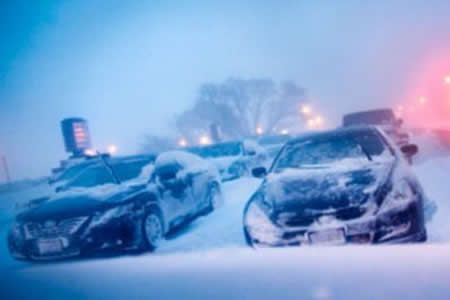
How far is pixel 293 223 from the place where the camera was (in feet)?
12.3

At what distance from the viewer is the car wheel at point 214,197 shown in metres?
8.17

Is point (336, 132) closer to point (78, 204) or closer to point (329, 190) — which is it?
point (329, 190)

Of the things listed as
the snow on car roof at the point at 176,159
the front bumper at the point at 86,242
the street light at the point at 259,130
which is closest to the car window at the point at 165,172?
the snow on car roof at the point at 176,159

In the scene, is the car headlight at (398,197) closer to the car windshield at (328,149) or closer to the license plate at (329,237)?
the license plate at (329,237)

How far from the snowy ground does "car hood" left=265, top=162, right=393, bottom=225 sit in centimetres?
121

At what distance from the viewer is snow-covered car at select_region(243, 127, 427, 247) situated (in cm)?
359

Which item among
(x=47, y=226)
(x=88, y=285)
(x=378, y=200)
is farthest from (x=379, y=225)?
(x=47, y=226)

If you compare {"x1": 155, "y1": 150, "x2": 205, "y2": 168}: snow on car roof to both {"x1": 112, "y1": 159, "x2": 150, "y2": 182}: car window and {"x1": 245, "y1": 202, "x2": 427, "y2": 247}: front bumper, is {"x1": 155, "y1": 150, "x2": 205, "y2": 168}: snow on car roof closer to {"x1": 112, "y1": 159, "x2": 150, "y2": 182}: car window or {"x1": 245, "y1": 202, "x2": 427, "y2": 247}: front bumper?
{"x1": 112, "y1": 159, "x2": 150, "y2": 182}: car window

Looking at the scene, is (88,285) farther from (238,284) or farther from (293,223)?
(293,223)

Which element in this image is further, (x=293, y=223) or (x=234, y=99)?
(x=234, y=99)

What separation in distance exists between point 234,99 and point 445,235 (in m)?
45.7

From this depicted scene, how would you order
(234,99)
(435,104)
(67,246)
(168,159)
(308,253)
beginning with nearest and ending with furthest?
(308,253) < (67,246) < (168,159) < (234,99) < (435,104)

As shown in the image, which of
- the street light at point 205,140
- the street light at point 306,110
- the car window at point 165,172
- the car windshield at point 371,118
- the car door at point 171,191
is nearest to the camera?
the car door at point 171,191

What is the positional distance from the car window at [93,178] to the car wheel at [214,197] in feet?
7.80
